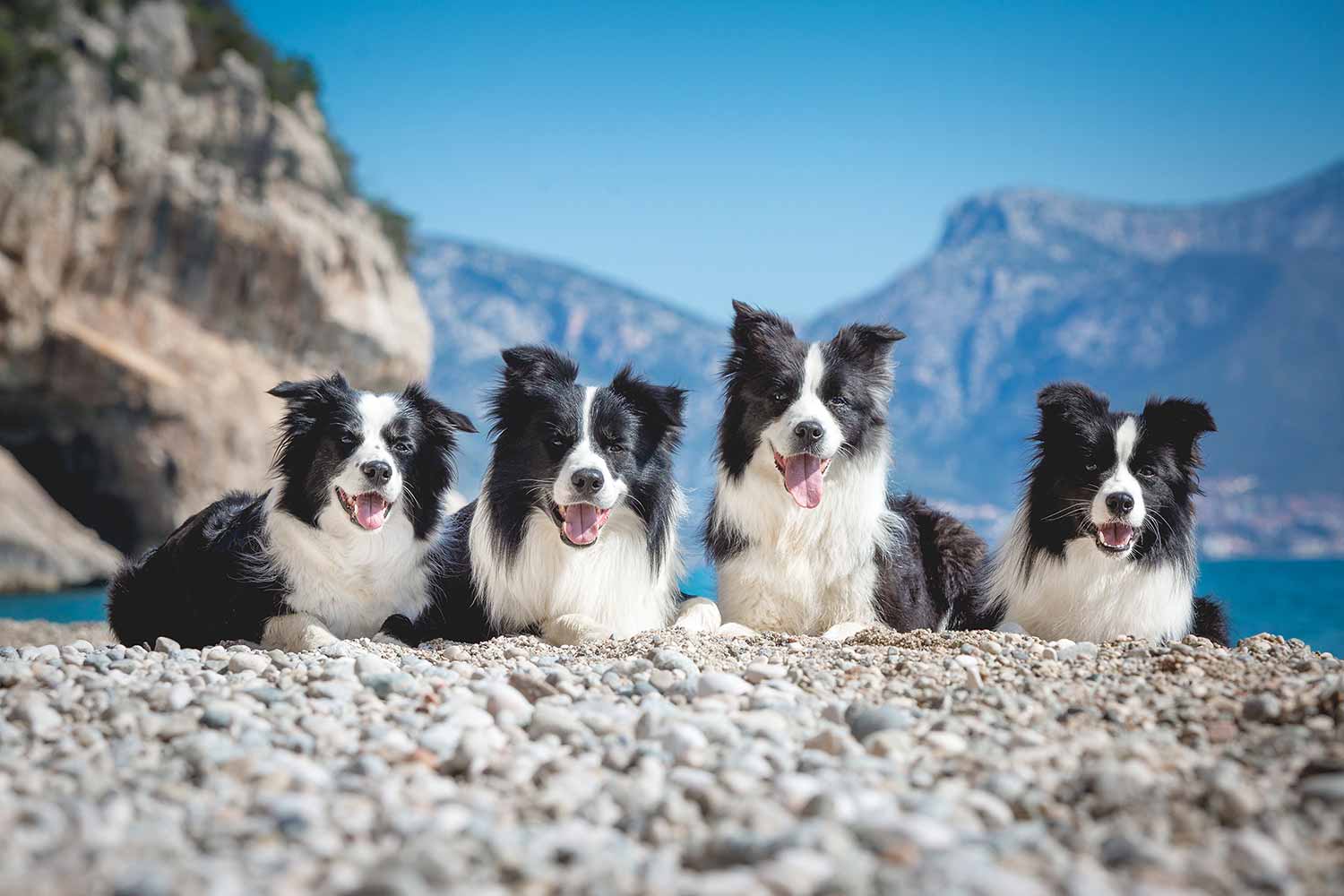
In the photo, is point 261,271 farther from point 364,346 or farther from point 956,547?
point 956,547

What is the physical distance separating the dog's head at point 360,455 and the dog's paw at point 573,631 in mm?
851

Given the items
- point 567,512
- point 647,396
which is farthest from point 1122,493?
point 567,512

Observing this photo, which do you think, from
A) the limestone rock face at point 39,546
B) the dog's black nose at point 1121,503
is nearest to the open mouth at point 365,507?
the dog's black nose at point 1121,503

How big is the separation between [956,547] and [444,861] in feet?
15.5

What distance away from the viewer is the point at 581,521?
5605 millimetres

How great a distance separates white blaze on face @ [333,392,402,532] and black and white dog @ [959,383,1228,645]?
3152 mm

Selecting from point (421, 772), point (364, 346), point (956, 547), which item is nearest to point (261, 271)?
point (364, 346)

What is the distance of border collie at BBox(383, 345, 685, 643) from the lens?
561 centimetres

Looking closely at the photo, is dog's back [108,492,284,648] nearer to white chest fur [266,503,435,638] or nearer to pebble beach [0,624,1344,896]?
white chest fur [266,503,435,638]

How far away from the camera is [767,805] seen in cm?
278

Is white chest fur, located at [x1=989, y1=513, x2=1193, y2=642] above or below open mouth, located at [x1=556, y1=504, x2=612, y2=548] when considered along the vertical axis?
above

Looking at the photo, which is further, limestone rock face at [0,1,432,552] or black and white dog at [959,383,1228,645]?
limestone rock face at [0,1,432,552]

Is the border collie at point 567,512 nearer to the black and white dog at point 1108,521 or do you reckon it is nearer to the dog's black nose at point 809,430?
the dog's black nose at point 809,430

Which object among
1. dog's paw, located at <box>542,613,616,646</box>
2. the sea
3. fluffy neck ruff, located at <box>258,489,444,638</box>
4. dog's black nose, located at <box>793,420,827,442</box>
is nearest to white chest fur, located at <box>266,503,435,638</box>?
fluffy neck ruff, located at <box>258,489,444,638</box>
